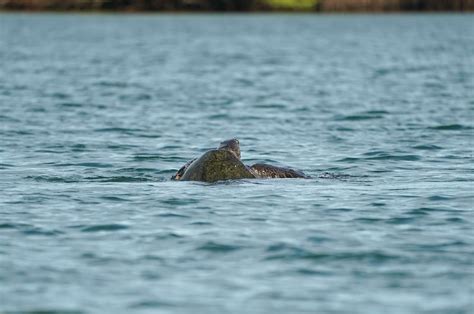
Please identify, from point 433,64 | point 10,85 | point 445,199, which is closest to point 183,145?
point 445,199

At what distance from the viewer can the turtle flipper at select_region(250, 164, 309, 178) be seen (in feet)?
63.5

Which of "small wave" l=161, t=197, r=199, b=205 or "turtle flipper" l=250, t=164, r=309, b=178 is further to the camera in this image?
"turtle flipper" l=250, t=164, r=309, b=178

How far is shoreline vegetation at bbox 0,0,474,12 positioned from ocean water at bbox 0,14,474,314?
101m

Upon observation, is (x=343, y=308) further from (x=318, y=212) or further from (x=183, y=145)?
(x=183, y=145)

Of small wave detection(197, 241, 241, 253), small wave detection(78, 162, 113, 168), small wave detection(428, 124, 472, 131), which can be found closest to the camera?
small wave detection(197, 241, 241, 253)

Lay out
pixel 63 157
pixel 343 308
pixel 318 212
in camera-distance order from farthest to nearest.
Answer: pixel 63 157
pixel 318 212
pixel 343 308

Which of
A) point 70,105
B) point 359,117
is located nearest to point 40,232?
point 359,117

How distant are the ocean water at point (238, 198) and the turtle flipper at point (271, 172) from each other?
283 millimetres

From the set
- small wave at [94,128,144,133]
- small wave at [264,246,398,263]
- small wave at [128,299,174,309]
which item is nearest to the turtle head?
small wave at [264,246,398,263]

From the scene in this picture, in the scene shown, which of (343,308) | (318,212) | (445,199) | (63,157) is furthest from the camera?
(63,157)

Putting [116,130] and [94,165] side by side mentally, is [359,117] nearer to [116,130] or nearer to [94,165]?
[116,130]

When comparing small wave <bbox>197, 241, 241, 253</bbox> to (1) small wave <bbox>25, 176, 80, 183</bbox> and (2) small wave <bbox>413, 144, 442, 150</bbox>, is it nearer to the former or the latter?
(1) small wave <bbox>25, 176, 80, 183</bbox>

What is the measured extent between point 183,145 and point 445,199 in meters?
8.65

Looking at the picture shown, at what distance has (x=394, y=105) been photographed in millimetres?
34938
